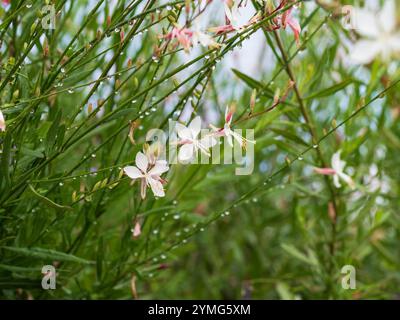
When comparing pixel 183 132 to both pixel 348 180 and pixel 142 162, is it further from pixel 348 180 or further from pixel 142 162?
pixel 348 180

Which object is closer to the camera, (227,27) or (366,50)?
(366,50)

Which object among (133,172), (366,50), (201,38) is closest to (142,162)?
(133,172)

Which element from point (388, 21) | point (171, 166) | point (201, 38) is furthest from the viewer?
point (171, 166)

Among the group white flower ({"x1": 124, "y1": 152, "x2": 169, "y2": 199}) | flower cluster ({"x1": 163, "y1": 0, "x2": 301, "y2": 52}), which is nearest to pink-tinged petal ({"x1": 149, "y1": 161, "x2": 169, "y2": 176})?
white flower ({"x1": 124, "y1": 152, "x2": 169, "y2": 199})

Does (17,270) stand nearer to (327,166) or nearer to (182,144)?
(182,144)

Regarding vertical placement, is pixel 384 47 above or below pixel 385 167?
below

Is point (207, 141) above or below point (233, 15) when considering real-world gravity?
below

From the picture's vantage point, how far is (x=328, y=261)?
1.14 metres

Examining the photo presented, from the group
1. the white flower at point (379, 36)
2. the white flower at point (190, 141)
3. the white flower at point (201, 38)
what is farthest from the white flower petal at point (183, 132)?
the white flower at point (379, 36)

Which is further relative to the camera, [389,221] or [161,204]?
[389,221]

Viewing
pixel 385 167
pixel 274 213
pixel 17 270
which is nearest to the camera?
pixel 17 270

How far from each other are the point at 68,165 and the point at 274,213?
58cm
